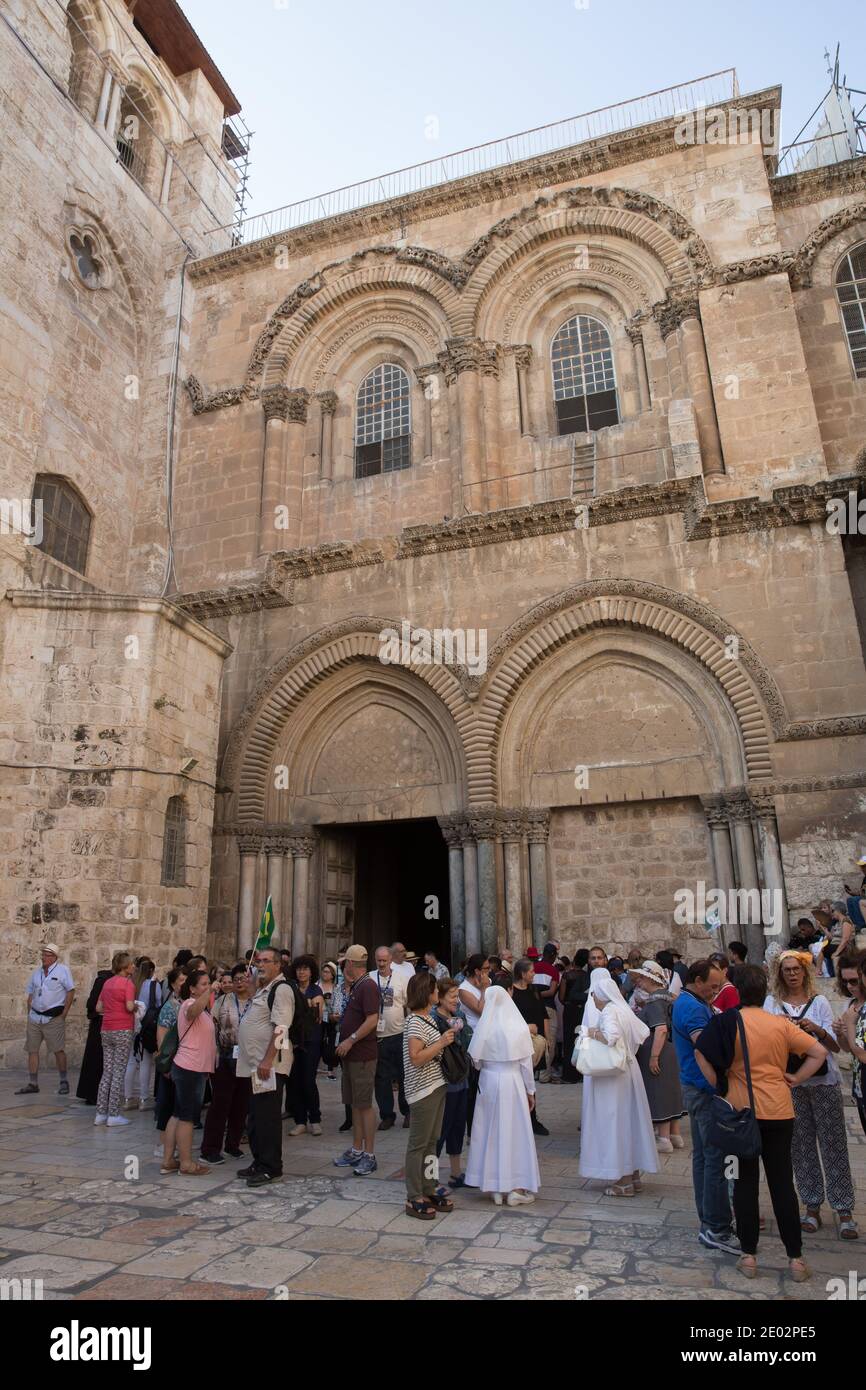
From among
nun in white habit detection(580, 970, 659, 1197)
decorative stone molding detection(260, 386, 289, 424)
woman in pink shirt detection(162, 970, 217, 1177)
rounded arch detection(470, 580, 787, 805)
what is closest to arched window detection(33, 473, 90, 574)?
decorative stone molding detection(260, 386, 289, 424)

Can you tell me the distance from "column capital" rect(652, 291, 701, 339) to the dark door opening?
10.1 metres

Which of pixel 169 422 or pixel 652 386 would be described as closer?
pixel 652 386

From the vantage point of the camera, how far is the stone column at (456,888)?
47.7 ft

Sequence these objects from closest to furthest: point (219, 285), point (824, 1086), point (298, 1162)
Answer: point (824, 1086)
point (298, 1162)
point (219, 285)

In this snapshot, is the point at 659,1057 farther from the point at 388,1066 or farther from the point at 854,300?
the point at 854,300

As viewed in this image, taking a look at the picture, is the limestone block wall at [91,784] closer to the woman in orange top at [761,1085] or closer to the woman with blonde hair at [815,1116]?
the woman with blonde hair at [815,1116]

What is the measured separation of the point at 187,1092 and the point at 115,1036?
249 cm

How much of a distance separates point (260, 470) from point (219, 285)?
17.5 ft

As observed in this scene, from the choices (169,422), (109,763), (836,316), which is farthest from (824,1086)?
(169,422)

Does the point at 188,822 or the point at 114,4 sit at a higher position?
the point at 114,4

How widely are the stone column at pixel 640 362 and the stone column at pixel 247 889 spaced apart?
1032 centimetres

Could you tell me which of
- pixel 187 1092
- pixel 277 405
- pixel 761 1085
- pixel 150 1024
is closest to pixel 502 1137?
pixel 761 1085

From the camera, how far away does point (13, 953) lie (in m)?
12.1

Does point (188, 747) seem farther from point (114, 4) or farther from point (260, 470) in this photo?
point (114, 4)
